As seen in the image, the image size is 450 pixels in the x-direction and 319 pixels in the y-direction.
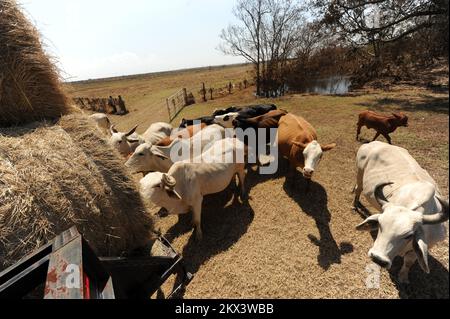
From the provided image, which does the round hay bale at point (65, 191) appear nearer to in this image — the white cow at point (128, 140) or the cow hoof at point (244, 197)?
the cow hoof at point (244, 197)

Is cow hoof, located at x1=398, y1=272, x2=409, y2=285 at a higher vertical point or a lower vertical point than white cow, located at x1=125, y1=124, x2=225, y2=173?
lower

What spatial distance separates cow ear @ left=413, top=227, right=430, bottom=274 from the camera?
7.88 feet

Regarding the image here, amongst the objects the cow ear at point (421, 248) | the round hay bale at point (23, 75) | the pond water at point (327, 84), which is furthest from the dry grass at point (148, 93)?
the pond water at point (327, 84)

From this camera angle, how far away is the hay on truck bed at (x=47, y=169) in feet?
7.68

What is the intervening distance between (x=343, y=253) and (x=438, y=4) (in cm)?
1247

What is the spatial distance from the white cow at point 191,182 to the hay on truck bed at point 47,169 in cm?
69

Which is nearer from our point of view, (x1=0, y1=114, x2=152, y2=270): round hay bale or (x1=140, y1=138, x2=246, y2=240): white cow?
(x1=0, y1=114, x2=152, y2=270): round hay bale

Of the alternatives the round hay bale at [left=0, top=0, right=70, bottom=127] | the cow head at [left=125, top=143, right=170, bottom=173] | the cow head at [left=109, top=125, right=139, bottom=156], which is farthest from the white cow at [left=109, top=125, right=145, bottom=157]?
the round hay bale at [left=0, top=0, right=70, bottom=127]

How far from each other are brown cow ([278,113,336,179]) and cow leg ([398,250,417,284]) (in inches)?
82.5

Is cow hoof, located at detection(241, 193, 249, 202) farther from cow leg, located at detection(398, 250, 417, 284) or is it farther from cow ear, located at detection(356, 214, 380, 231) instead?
cow leg, located at detection(398, 250, 417, 284)

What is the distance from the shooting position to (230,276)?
3822 millimetres

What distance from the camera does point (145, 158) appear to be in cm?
575
